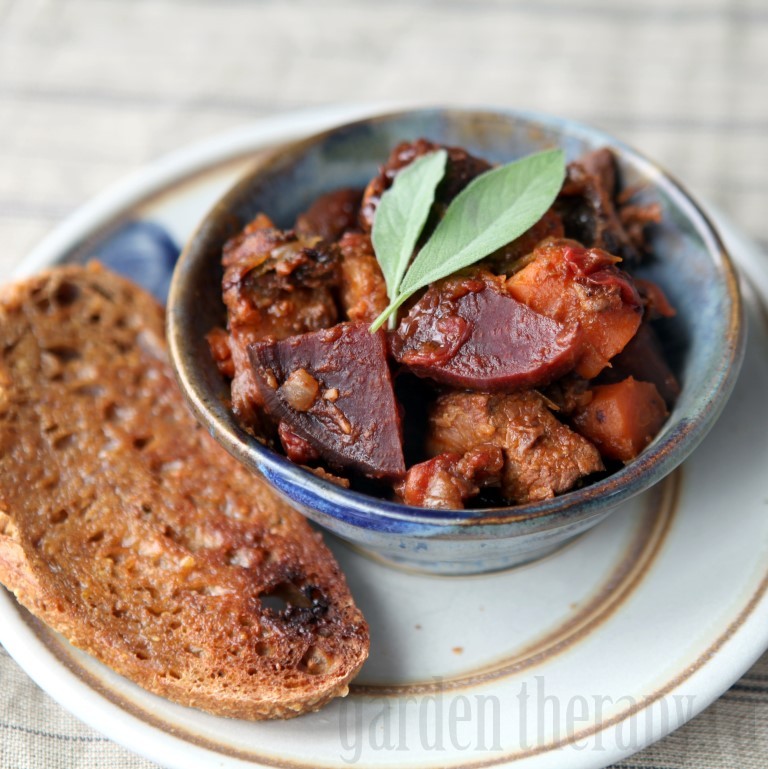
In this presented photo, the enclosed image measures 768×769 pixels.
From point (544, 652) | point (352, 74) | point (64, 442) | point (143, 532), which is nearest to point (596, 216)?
point (544, 652)

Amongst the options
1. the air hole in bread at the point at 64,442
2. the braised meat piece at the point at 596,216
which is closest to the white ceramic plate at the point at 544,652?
the air hole in bread at the point at 64,442

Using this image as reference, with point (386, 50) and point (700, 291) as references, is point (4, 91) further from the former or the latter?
point (700, 291)

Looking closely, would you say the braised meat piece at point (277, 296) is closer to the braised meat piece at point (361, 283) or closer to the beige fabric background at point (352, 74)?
the braised meat piece at point (361, 283)

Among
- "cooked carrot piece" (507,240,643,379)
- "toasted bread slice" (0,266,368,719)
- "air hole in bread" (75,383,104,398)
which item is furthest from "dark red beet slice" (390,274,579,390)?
"air hole in bread" (75,383,104,398)

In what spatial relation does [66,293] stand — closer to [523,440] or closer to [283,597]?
[283,597]

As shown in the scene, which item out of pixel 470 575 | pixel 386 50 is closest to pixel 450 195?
pixel 470 575

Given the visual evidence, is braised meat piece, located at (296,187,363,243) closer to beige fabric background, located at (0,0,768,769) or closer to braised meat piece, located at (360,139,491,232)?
braised meat piece, located at (360,139,491,232)
